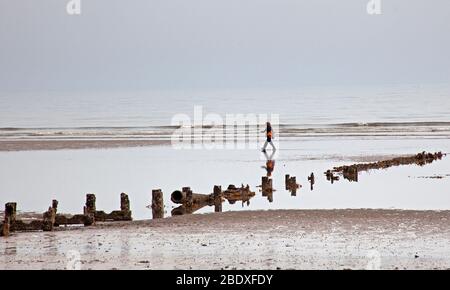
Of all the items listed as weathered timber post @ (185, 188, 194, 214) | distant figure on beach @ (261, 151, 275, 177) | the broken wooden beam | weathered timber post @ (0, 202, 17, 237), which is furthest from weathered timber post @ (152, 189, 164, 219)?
distant figure on beach @ (261, 151, 275, 177)

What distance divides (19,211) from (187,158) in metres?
20.8

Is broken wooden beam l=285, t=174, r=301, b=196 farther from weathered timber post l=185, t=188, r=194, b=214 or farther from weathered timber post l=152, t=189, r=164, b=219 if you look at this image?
weathered timber post l=152, t=189, r=164, b=219

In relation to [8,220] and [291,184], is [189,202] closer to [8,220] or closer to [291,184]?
[291,184]

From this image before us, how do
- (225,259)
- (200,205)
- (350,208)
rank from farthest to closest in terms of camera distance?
(200,205)
(350,208)
(225,259)

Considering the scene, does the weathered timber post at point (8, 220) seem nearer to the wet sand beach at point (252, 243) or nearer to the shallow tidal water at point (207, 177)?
the wet sand beach at point (252, 243)

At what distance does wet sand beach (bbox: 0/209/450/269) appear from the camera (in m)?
16.5

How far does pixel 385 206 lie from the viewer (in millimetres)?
26094

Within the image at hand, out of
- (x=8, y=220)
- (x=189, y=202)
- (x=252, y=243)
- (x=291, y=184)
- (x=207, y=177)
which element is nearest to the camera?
(x=252, y=243)

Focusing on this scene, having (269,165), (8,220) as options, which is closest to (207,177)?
(269,165)

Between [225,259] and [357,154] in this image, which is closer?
[225,259]

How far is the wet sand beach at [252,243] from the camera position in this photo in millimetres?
16547

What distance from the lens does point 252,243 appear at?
18969 millimetres
